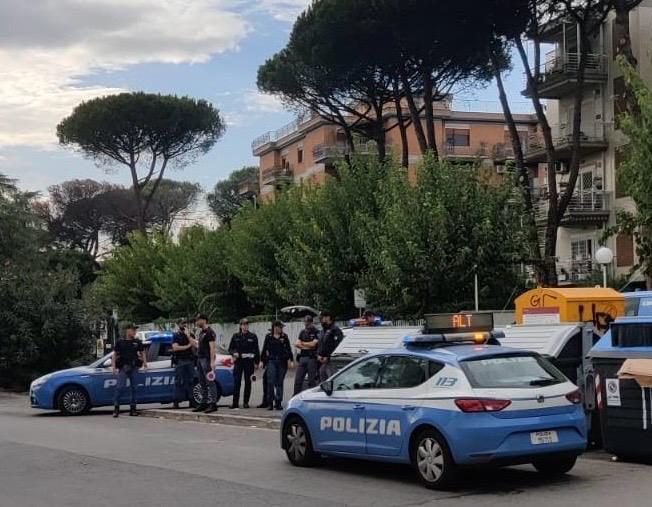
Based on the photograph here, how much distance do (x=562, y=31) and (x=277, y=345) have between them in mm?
26182

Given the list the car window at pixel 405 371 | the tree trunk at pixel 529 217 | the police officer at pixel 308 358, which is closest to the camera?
the car window at pixel 405 371

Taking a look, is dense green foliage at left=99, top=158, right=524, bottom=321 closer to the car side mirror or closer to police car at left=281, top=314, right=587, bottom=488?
the car side mirror

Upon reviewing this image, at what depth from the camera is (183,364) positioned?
62.0 feet

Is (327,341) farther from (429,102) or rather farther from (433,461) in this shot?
(429,102)

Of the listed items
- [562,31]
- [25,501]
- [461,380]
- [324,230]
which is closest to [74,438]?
[25,501]

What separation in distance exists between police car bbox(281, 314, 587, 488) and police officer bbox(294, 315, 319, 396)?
6599 millimetres

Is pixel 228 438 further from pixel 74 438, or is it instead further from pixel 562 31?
pixel 562 31

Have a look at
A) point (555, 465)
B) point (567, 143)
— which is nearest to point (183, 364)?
point (555, 465)

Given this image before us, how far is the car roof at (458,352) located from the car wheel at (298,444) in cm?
172

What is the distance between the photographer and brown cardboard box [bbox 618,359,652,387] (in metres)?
10.7

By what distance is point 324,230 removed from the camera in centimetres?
3106

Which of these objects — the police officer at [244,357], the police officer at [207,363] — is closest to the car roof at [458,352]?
the police officer at [207,363]

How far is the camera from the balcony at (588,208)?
37094 millimetres

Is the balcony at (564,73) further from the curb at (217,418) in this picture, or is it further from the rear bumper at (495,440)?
the rear bumper at (495,440)
